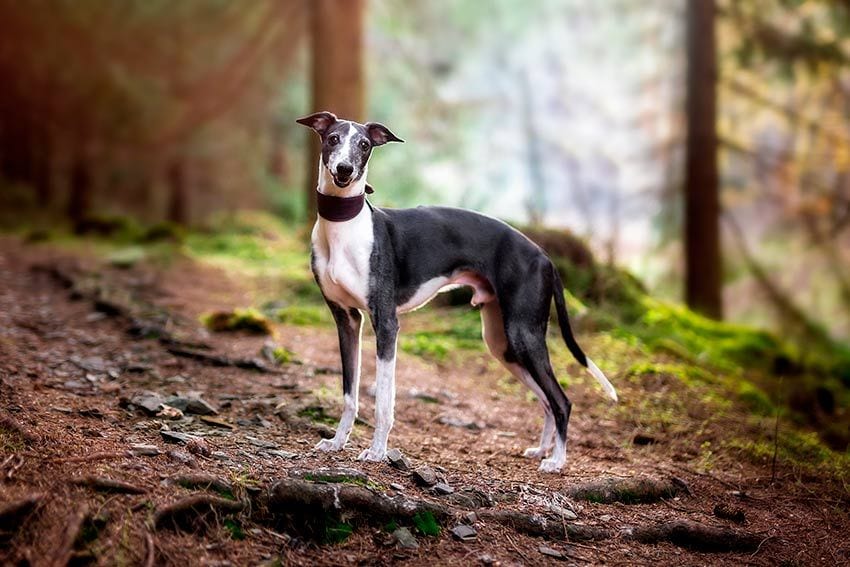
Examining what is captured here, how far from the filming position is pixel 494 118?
26.7 meters

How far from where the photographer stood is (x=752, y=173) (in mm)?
13250

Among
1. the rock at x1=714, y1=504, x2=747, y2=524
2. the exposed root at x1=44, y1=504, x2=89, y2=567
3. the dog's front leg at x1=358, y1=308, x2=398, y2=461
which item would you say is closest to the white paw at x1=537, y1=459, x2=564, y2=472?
the rock at x1=714, y1=504, x2=747, y2=524

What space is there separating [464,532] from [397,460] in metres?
0.75

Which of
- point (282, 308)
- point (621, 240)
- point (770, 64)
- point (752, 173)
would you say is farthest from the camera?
point (621, 240)

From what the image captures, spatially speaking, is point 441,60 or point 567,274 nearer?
point 567,274

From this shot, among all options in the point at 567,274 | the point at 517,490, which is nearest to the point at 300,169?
the point at 567,274

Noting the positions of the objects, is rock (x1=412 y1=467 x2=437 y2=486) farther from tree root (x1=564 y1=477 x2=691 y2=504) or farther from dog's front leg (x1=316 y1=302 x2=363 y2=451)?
tree root (x1=564 y1=477 x2=691 y2=504)

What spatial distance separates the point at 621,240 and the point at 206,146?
47.3ft

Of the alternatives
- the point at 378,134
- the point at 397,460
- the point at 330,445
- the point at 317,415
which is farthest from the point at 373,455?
the point at 378,134

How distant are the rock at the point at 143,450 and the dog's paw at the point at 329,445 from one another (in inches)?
37.2

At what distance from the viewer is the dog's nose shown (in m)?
4.40

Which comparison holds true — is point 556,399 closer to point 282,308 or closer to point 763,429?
point 763,429

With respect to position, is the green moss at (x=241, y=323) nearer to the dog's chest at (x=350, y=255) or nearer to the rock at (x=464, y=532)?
the dog's chest at (x=350, y=255)

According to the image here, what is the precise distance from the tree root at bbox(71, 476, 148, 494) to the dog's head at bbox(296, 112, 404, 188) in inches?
73.7
